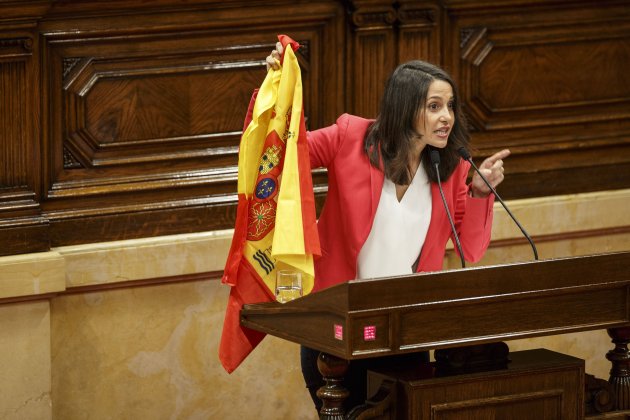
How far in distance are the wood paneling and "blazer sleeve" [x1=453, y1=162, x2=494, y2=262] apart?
4.46 ft

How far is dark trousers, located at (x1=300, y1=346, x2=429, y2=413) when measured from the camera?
380 cm

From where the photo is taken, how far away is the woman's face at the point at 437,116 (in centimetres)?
383

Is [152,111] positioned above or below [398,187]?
above

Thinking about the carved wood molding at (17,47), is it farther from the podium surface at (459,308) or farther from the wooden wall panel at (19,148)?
the podium surface at (459,308)

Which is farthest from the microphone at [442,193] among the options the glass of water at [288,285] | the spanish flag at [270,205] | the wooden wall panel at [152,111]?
the wooden wall panel at [152,111]

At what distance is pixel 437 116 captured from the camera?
383 cm

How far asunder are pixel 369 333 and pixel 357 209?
0.67 m

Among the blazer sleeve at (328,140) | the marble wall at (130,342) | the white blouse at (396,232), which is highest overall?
the blazer sleeve at (328,140)

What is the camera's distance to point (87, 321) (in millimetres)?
4938

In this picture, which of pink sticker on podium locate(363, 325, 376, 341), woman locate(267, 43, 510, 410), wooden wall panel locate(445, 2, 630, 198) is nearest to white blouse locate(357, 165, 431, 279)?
woman locate(267, 43, 510, 410)

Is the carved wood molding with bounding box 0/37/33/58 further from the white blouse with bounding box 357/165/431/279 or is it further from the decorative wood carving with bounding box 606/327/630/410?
the decorative wood carving with bounding box 606/327/630/410

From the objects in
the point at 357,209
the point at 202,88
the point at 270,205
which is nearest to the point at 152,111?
the point at 202,88

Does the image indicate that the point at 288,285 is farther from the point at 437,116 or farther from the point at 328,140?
the point at 437,116

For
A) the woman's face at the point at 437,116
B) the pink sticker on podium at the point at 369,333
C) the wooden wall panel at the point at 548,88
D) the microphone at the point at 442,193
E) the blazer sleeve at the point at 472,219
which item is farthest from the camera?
the wooden wall panel at the point at 548,88
